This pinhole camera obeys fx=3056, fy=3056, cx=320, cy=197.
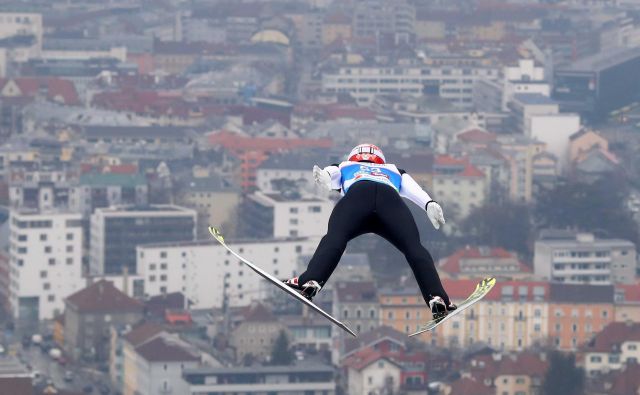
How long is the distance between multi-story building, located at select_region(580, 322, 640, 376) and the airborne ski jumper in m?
21.2

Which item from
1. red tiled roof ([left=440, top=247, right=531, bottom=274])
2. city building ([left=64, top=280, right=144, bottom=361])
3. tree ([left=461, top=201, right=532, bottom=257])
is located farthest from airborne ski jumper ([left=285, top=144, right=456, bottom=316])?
tree ([left=461, top=201, right=532, bottom=257])

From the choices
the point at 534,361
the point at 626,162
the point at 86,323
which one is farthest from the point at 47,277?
the point at 626,162

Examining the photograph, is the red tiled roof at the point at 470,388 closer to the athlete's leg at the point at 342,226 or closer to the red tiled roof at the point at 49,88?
the athlete's leg at the point at 342,226

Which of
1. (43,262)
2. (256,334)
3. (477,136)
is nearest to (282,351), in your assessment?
(256,334)

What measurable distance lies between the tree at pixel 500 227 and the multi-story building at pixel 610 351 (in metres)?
7.11

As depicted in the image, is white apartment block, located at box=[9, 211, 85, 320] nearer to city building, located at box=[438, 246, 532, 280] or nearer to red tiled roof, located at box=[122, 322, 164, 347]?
red tiled roof, located at box=[122, 322, 164, 347]

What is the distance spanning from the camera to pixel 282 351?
96.7ft

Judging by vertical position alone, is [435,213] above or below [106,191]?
above

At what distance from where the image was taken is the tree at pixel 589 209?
3997 centimetres

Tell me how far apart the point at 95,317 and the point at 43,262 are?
3.50 m

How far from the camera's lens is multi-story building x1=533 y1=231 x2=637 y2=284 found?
35375 millimetres

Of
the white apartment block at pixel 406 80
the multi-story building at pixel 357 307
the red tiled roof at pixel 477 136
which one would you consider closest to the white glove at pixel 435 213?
the multi-story building at pixel 357 307

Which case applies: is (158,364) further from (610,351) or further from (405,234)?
(405,234)

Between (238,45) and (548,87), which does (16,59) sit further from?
(548,87)
